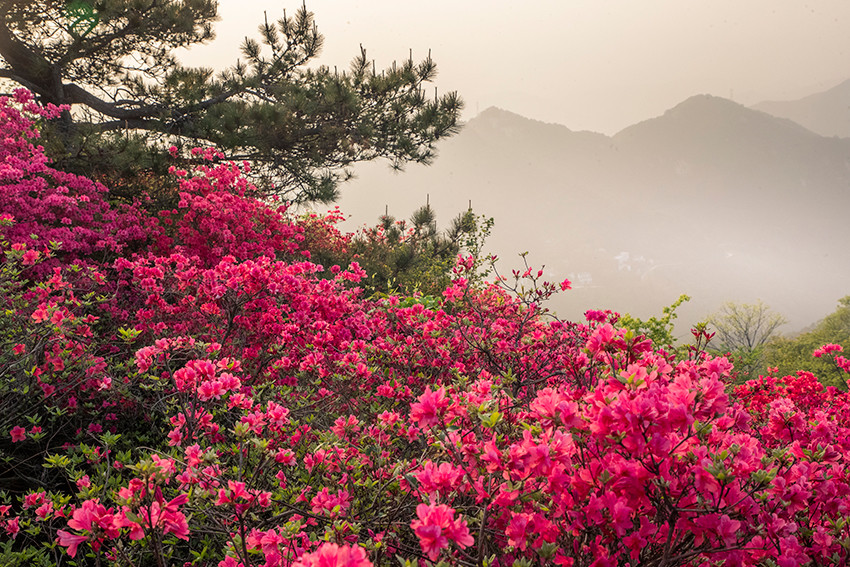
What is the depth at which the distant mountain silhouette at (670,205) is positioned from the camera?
4884 inches

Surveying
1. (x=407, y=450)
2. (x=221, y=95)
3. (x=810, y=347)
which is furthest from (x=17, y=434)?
(x=810, y=347)

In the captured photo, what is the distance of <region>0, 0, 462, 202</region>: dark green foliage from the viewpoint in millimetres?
7918

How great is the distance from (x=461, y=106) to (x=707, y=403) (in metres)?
9.51

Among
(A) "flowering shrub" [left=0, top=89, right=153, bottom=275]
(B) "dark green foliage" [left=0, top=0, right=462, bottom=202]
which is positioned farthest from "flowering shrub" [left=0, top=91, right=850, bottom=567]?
(B) "dark green foliage" [left=0, top=0, right=462, bottom=202]

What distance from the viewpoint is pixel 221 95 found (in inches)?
362

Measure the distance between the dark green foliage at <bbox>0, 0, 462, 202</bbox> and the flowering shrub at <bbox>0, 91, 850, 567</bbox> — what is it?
4.64 m

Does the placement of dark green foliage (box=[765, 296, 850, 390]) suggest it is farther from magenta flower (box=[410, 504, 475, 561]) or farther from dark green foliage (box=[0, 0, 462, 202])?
magenta flower (box=[410, 504, 475, 561])

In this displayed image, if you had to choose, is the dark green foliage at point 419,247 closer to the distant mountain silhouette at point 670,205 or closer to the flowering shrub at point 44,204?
the flowering shrub at point 44,204

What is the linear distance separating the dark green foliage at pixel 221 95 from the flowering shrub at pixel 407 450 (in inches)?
183

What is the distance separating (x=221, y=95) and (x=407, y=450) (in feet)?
30.6

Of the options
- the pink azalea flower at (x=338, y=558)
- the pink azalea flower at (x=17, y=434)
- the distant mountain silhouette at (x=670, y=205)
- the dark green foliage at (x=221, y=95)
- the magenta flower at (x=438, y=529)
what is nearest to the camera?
the pink azalea flower at (x=338, y=558)

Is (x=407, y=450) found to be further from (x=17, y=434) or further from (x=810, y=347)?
(x=810, y=347)

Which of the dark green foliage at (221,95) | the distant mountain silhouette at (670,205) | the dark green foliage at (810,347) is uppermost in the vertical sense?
the distant mountain silhouette at (670,205)

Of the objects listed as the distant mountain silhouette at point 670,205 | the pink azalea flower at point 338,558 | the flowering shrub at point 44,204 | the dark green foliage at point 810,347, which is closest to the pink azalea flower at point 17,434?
the flowering shrub at point 44,204
